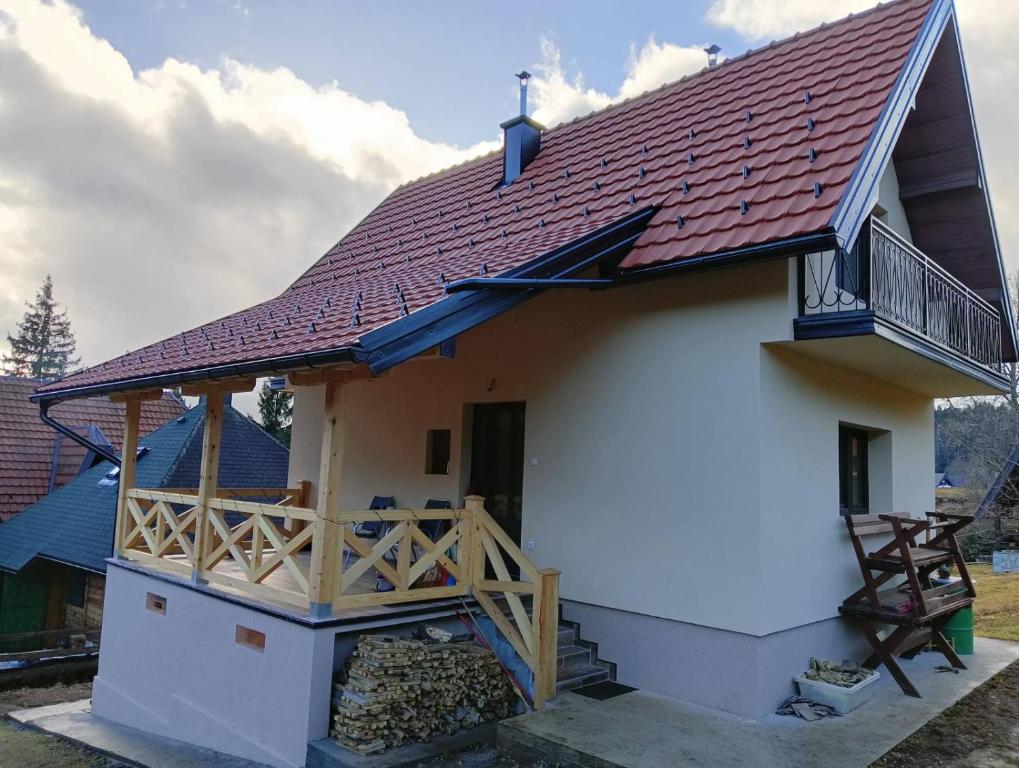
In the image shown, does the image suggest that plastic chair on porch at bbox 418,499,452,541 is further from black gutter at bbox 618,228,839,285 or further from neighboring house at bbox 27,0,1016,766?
black gutter at bbox 618,228,839,285

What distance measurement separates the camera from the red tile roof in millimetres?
6324

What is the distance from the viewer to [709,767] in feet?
16.1

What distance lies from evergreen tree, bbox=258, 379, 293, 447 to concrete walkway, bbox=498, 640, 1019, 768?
21.3 m

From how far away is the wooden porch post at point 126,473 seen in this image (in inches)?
352

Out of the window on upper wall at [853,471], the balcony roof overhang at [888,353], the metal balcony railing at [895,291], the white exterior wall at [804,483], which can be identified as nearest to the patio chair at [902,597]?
the white exterior wall at [804,483]

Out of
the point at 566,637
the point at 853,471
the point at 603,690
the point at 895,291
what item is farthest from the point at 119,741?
the point at 895,291

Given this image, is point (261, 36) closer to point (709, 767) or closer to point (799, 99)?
point (799, 99)

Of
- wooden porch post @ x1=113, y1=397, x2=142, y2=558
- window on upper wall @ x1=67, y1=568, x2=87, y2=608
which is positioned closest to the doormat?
wooden porch post @ x1=113, y1=397, x2=142, y2=558

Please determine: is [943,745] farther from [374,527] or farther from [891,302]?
[374,527]

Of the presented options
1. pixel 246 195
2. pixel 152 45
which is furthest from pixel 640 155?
pixel 246 195

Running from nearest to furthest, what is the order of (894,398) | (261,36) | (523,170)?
(894,398) < (261,36) < (523,170)

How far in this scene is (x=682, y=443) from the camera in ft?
21.7

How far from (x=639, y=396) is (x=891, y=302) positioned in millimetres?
2533

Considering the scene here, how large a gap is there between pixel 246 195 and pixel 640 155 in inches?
441
